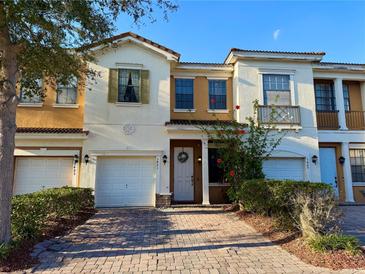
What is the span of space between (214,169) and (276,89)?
16.9 feet

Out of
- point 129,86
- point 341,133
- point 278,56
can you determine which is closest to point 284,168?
point 341,133

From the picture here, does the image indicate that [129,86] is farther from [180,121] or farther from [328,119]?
[328,119]

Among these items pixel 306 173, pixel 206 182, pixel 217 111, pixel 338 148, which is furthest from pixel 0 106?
pixel 338 148

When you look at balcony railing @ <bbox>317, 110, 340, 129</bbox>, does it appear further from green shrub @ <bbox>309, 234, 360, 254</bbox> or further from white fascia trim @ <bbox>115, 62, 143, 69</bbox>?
green shrub @ <bbox>309, 234, 360, 254</bbox>

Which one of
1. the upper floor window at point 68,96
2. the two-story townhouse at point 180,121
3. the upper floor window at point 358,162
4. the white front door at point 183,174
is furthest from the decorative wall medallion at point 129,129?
the upper floor window at point 358,162

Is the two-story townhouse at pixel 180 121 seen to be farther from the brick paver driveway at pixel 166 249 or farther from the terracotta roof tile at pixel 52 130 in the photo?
the brick paver driveway at pixel 166 249

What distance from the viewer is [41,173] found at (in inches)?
496

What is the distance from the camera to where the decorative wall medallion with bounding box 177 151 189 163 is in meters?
14.5

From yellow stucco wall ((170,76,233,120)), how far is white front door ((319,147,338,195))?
217 inches

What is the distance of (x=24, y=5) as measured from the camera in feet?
20.6

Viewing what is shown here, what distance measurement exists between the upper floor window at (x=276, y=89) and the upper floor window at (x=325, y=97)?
2698 millimetres

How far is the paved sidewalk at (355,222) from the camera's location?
784cm

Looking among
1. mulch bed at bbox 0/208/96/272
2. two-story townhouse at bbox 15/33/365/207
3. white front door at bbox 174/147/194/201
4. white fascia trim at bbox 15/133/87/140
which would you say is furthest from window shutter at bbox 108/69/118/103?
mulch bed at bbox 0/208/96/272

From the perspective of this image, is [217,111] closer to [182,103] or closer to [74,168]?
[182,103]
